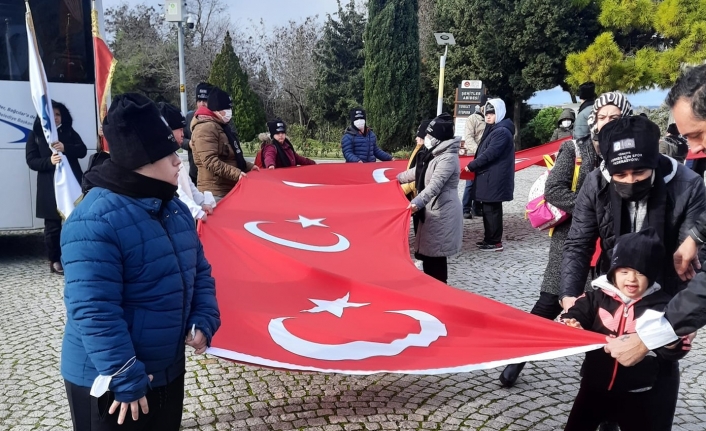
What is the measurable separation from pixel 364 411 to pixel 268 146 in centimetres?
453

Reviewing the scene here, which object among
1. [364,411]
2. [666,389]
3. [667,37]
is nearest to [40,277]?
[364,411]

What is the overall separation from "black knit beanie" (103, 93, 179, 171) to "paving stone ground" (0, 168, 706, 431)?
6.97 ft

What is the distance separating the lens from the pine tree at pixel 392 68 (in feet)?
84.7

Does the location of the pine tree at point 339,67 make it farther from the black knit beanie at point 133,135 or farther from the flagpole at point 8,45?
the black knit beanie at point 133,135

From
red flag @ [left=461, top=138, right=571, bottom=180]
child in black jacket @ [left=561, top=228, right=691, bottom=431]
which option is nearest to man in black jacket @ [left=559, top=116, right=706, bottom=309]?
child in black jacket @ [left=561, top=228, right=691, bottom=431]

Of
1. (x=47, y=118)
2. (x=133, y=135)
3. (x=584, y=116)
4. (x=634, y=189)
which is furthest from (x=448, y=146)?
(x=47, y=118)

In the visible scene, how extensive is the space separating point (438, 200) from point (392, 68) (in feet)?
71.1

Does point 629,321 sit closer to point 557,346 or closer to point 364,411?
point 557,346

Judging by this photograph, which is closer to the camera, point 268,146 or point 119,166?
point 119,166

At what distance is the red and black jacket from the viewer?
2490 millimetres

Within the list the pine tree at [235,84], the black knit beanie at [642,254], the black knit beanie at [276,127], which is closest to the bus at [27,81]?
the black knit beanie at [276,127]

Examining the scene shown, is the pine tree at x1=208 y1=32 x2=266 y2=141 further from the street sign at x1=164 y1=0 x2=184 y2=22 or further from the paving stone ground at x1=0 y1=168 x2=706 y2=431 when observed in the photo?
the paving stone ground at x1=0 y1=168 x2=706 y2=431

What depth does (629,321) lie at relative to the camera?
100 inches

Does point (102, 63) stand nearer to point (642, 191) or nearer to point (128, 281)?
point (128, 281)
